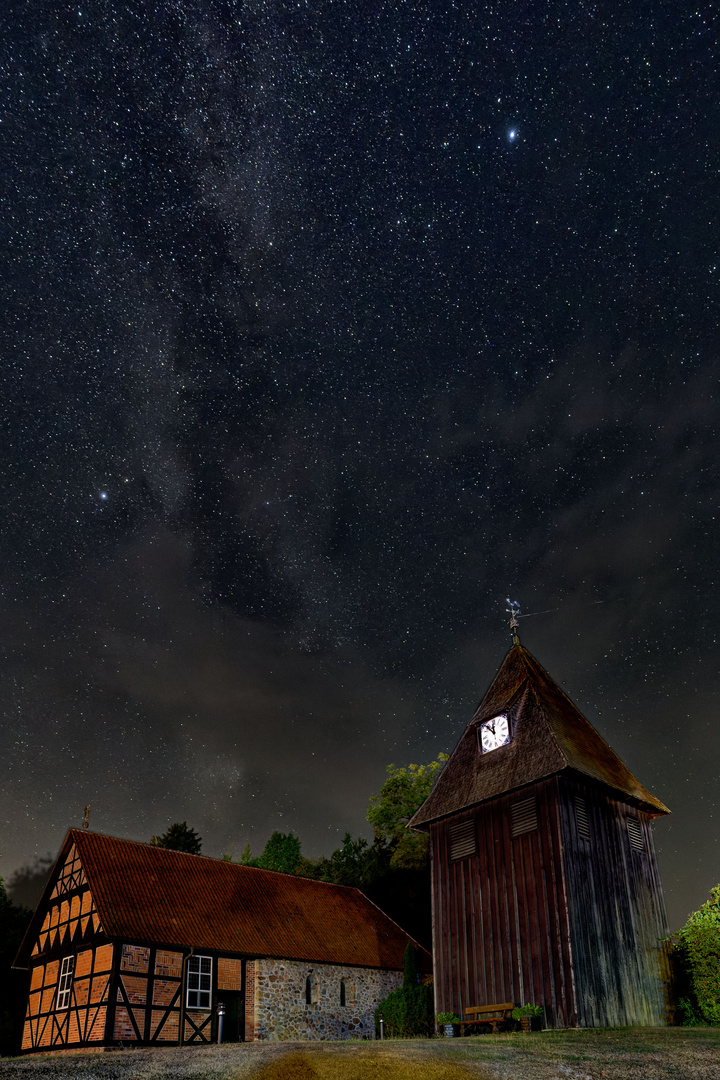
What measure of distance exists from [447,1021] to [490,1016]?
4.33 feet

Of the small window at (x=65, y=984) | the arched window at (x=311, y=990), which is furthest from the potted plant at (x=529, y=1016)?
the small window at (x=65, y=984)

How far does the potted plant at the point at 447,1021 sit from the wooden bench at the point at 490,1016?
0.18m

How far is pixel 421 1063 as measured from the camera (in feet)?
36.0

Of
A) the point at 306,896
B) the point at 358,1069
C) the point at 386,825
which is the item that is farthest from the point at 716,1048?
the point at 386,825

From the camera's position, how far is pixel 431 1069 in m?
10.5

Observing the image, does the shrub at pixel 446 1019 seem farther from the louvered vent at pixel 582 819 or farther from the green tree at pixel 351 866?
the green tree at pixel 351 866

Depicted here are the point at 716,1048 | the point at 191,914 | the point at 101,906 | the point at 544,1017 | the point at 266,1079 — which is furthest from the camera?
the point at 191,914

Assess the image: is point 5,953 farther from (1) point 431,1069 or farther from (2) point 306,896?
(1) point 431,1069

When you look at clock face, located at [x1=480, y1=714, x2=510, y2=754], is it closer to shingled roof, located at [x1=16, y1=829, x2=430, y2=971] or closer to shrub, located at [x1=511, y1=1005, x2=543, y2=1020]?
shrub, located at [x1=511, y1=1005, x2=543, y2=1020]

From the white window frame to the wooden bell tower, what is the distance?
278 inches

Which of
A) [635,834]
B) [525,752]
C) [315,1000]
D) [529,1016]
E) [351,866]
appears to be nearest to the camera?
[529,1016]

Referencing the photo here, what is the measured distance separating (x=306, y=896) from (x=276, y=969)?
226 inches

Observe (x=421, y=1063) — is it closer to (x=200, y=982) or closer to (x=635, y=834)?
(x=635, y=834)

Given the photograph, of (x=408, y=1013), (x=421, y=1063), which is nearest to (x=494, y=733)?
(x=408, y=1013)
